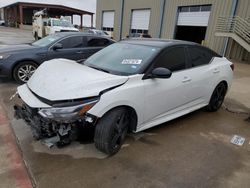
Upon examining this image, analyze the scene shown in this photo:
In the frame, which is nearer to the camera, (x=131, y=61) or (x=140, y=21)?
(x=131, y=61)

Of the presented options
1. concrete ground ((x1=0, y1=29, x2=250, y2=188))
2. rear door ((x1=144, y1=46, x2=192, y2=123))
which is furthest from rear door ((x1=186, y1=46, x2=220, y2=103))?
concrete ground ((x1=0, y1=29, x2=250, y2=188))

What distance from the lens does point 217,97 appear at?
4684 millimetres

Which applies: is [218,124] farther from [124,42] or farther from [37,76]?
[37,76]

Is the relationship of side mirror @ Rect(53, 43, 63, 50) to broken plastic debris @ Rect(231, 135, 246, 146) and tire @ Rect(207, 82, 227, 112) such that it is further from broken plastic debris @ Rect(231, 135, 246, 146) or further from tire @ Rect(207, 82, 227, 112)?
broken plastic debris @ Rect(231, 135, 246, 146)

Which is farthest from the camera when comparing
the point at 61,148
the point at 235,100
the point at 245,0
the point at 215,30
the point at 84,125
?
the point at 215,30

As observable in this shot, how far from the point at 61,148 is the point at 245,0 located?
14467 millimetres

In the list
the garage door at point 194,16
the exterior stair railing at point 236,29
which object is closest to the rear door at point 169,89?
the exterior stair railing at point 236,29

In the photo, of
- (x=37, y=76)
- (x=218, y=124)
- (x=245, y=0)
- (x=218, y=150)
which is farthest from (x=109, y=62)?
(x=245, y=0)

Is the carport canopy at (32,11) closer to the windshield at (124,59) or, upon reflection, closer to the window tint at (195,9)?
the window tint at (195,9)

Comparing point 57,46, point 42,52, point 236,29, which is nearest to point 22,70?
point 42,52

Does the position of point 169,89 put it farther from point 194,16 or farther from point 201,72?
point 194,16

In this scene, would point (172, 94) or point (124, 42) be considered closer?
point (172, 94)

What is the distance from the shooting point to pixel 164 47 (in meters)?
3.44

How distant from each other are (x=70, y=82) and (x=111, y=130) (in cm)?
76
